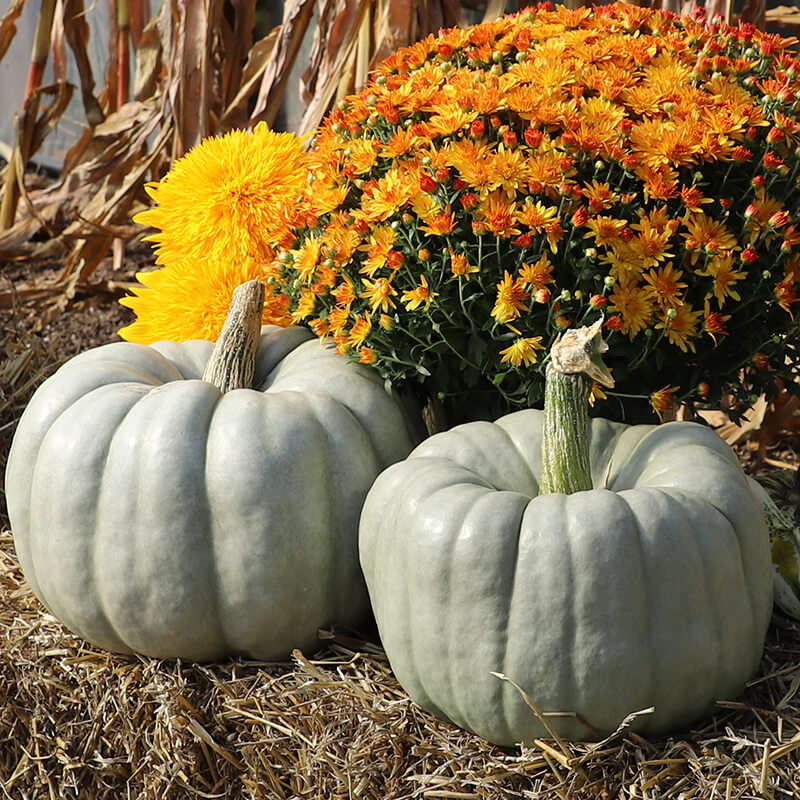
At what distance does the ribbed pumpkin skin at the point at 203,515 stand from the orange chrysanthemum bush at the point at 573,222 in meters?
0.18

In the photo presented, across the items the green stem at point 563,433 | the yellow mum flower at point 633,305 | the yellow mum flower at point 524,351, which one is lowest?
the green stem at point 563,433

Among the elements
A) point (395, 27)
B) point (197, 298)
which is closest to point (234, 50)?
point (395, 27)

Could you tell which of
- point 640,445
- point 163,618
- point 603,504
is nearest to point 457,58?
point 640,445

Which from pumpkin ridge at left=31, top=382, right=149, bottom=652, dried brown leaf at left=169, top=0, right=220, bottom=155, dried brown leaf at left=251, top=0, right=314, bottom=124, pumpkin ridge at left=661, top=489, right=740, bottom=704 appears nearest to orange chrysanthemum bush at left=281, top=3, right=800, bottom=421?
pumpkin ridge at left=661, top=489, right=740, bottom=704

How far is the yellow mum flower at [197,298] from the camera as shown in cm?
190

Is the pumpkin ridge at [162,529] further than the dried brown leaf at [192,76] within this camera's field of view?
No

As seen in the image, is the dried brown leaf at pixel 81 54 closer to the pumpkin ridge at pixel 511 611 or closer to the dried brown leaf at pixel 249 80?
the dried brown leaf at pixel 249 80

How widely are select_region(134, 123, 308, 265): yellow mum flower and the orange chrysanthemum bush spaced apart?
241 mm

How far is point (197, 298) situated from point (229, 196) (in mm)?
204

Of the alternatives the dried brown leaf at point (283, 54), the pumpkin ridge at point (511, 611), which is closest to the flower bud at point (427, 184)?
the pumpkin ridge at point (511, 611)

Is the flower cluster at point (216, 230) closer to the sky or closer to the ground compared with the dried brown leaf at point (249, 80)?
closer to the ground

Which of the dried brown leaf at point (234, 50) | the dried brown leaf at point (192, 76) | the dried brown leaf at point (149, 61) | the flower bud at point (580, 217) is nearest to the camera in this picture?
the flower bud at point (580, 217)

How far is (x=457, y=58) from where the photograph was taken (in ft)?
5.77

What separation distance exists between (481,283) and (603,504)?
387 mm
